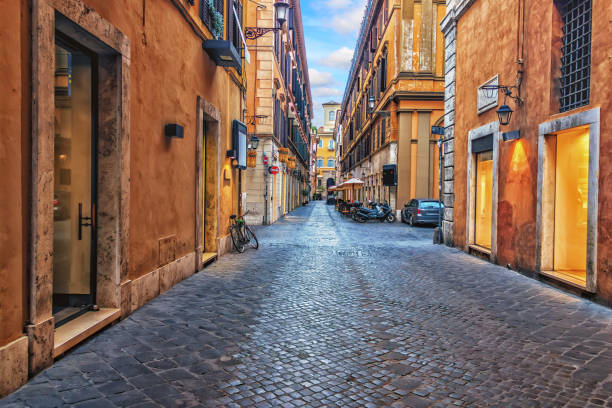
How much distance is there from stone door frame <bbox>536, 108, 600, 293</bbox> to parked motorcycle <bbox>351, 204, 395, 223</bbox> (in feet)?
47.9

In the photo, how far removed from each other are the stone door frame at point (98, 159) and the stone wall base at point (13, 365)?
0.08 metres

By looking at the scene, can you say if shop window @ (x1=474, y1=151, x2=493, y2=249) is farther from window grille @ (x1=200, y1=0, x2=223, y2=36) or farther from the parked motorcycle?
the parked motorcycle

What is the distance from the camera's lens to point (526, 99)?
27.0 feet

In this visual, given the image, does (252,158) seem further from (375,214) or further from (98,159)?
(98,159)

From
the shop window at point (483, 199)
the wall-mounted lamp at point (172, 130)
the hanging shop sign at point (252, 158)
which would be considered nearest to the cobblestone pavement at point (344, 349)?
the wall-mounted lamp at point (172, 130)

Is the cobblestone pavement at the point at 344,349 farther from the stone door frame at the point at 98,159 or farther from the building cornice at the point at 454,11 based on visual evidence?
the building cornice at the point at 454,11

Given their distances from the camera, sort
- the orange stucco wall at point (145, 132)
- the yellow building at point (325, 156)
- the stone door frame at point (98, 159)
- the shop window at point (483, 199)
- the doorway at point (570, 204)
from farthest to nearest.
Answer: the yellow building at point (325, 156) < the shop window at point (483, 199) < the doorway at point (570, 204) < the stone door frame at point (98, 159) < the orange stucco wall at point (145, 132)

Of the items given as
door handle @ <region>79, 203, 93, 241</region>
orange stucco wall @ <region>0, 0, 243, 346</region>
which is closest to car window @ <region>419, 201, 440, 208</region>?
orange stucco wall @ <region>0, 0, 243, 346</region>

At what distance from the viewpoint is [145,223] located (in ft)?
19.2

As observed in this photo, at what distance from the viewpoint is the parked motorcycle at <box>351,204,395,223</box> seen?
73.3ft

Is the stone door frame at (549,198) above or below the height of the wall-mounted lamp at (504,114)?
below

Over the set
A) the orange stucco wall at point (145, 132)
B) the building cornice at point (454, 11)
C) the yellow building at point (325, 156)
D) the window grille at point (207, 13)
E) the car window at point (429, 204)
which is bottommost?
the car window at point (429, 204)

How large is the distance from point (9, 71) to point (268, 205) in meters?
17.2

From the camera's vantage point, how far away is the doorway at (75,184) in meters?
4.89
